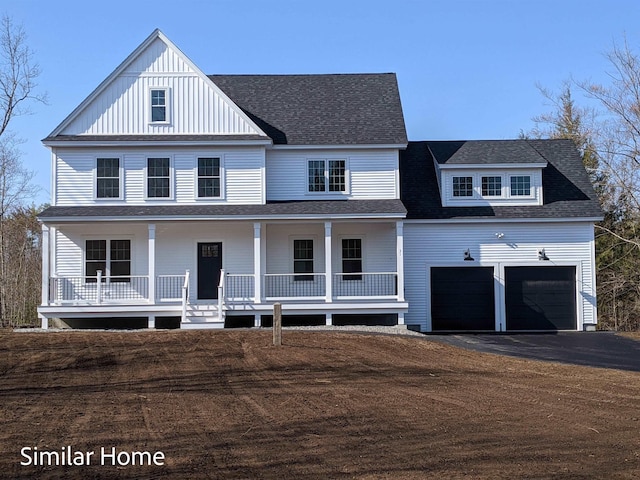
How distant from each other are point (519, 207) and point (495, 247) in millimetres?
1797

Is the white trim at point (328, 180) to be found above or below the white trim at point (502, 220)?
above

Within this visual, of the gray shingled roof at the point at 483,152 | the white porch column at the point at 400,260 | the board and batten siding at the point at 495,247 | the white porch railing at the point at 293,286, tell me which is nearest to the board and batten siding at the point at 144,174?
the white porch railing at the point at 293,286

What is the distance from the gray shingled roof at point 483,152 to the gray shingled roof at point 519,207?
4cm

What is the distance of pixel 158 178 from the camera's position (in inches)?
1006

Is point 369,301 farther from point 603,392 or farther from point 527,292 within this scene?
point 603,392

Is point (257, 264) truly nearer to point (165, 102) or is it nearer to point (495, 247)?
point (165, 102)

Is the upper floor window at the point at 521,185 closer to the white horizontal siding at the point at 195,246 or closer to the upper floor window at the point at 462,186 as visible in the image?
the upper floor window at the point at 462,186

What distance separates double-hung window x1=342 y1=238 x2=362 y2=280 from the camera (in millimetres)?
26422

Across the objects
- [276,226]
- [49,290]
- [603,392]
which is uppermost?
[276,226]

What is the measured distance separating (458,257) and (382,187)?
3641mm

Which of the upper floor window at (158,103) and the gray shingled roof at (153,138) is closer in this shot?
the gray shingled roof at (153,138)

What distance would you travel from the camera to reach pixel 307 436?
29.8 ft

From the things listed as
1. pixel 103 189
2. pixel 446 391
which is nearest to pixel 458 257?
pixel 103 189

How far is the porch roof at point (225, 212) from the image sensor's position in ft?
79.3
